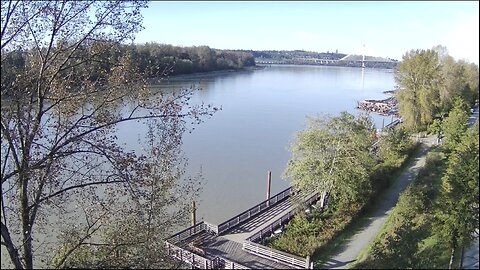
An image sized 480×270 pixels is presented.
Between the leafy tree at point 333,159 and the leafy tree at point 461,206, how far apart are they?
5150 millimetres

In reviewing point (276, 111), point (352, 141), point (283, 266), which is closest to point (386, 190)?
point (352, 141)

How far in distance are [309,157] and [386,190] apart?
445cm

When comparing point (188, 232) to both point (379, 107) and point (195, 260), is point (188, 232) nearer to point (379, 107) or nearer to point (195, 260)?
point (195, 260)

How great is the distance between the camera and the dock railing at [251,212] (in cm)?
1287

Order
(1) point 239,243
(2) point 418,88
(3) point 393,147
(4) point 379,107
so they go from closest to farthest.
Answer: (1) point 239,243, (3) point 393,147, (2) point 418,88, (4) point 379,107

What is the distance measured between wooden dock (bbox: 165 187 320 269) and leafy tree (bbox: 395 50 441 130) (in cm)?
1504

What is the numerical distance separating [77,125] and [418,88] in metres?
26.2

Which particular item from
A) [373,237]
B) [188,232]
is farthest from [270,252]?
[373,237]

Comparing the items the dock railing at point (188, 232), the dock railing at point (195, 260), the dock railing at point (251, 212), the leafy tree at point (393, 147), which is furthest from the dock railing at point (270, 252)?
the leafy tree at point (393, 147)

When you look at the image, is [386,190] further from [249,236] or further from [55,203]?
[55,203]

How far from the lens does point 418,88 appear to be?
27312 mm

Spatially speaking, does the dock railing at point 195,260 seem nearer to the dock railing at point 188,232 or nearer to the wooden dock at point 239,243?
the wooden dock at point 239,243

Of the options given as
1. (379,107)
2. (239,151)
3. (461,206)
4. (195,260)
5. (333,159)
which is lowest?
(195,260)

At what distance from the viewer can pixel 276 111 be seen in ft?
123
